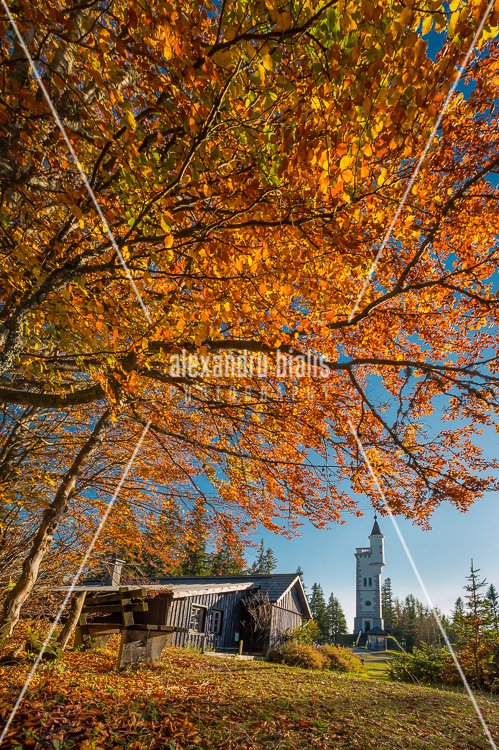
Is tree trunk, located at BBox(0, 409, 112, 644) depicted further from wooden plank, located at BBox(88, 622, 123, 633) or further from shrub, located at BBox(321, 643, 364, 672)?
shrub, located at BBox(321, 643, 364, 672)

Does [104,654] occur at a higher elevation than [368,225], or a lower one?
lower

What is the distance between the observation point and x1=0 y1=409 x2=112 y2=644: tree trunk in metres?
6.43

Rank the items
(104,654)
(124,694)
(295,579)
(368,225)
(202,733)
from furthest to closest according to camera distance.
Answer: (295,579), (104,654), (368,225), (124,694), (202,733)

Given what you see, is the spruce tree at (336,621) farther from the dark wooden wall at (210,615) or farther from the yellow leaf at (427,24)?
the yellow leaf at (427,24)

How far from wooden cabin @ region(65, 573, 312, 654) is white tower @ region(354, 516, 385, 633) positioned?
1431 inches

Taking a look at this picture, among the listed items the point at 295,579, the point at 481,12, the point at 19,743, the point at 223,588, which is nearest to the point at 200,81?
the point at 481,12

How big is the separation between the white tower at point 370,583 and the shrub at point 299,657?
149 ft

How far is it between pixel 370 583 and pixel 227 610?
47314 millimetres

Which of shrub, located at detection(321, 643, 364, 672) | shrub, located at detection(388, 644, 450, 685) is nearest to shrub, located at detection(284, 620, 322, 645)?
shrub, located at detection(321, 643, 364, 672)

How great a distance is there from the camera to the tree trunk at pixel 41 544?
6.43 metres

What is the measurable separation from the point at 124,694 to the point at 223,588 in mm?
15621

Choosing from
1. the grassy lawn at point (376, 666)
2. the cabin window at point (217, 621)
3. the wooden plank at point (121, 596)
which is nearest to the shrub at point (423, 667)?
the grassy lawn at point (376, 666)

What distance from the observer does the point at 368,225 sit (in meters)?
6.44

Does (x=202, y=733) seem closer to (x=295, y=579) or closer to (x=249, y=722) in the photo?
(x=249, y=722)
